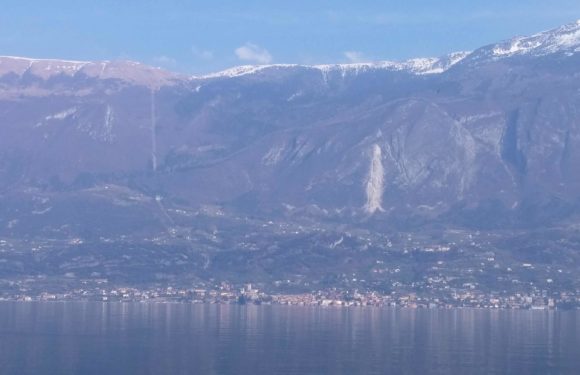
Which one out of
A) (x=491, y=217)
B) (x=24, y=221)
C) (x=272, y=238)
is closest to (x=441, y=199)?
(x=491, y=217)

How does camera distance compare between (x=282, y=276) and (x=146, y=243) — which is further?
(x=146, y=243)

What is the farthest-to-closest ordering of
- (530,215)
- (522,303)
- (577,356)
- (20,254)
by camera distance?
(530,215), (20,254), (522,303), (577,356)

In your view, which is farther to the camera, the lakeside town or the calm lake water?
the lakeside town

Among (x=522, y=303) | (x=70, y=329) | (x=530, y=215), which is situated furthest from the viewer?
(x=530, y=215)

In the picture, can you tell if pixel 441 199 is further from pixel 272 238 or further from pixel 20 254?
pixel 20 254

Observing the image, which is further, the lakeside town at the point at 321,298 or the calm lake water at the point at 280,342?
the lakeside town at the point at 321,298

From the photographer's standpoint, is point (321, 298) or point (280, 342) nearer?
point (280, 342)
